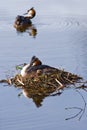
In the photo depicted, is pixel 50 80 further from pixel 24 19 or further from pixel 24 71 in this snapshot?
pixel 24 19

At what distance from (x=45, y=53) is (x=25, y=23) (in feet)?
27.6

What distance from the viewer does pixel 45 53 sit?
17766 millimetres

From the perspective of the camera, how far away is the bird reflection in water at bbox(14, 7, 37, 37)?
24.3m

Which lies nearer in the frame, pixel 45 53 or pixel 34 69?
pixel 34 69

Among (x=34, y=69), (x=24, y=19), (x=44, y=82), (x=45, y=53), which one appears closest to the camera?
(x=44, y=82)

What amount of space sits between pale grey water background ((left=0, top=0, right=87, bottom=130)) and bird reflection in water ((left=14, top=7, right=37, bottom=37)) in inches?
10.6

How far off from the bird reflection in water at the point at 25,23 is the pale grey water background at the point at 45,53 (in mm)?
268

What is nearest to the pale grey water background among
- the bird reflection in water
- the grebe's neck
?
the bird reflection in water

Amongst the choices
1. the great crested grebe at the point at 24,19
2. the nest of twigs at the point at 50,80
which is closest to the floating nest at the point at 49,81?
the nest of twigs at the point at 50,80

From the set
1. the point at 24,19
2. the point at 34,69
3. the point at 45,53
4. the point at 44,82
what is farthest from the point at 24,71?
the point at 24,19

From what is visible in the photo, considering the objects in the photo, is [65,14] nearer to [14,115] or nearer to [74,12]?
[74,12]

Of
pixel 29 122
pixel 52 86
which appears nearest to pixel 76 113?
pixel 29 122

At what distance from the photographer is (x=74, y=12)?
2789 cm

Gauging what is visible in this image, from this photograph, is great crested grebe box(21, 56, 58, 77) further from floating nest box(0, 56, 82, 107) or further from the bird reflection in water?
the bird reflection in water
